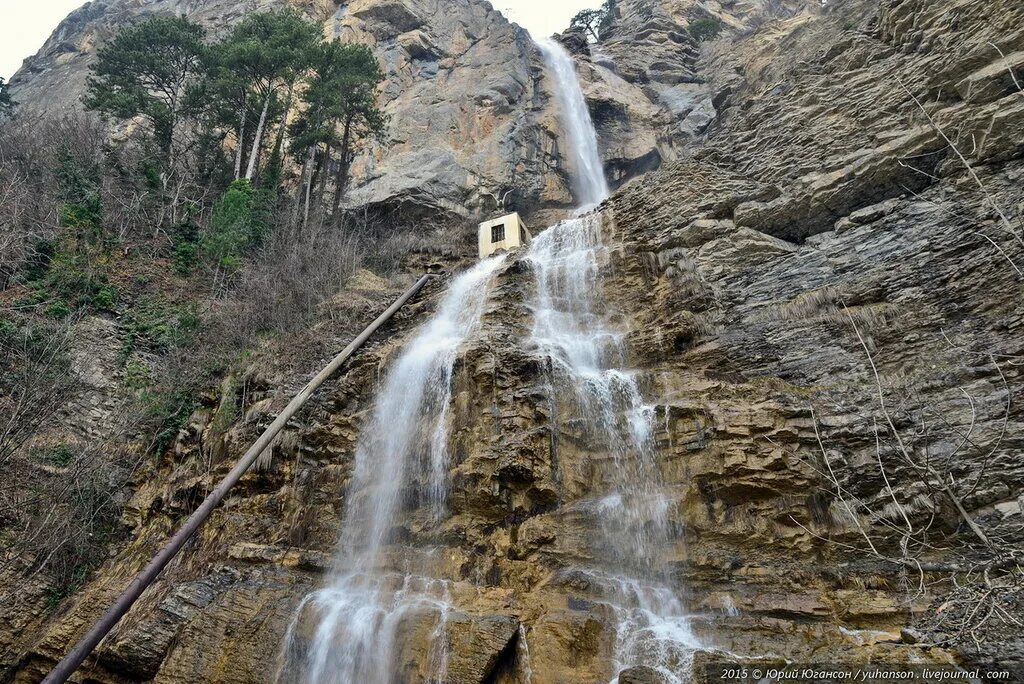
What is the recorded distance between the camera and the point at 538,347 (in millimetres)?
9883

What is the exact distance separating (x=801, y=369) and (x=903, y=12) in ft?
30.6

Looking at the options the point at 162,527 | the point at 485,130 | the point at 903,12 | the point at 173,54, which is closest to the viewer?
the point at 162,527

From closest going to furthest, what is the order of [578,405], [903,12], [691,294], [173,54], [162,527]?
[578,405] → [162,527] → [691,294] → [903,12] → [173,54]

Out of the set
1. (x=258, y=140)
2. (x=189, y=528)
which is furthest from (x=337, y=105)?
(x=189, y=528)

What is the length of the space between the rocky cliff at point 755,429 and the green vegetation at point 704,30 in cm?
1933

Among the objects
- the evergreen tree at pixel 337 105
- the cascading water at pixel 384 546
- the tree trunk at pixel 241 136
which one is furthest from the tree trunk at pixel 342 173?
the cascading water at pixel 384 546

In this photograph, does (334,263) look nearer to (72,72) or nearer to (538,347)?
(538,347)

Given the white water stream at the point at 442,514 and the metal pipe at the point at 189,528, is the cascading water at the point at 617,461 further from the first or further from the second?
the metal pipe at the point at 189,528

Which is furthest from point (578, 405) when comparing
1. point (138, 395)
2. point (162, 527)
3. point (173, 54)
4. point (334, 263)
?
point (173, 54)

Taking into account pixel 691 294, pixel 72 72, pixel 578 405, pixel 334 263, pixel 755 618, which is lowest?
pixel 755 618

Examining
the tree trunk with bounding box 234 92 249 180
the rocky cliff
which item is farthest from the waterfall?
the tree trunk with bounding box 234 92 249 180

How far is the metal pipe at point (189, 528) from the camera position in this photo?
625 centimetres

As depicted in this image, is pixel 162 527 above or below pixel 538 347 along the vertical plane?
below

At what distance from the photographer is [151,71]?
20.2 meters
